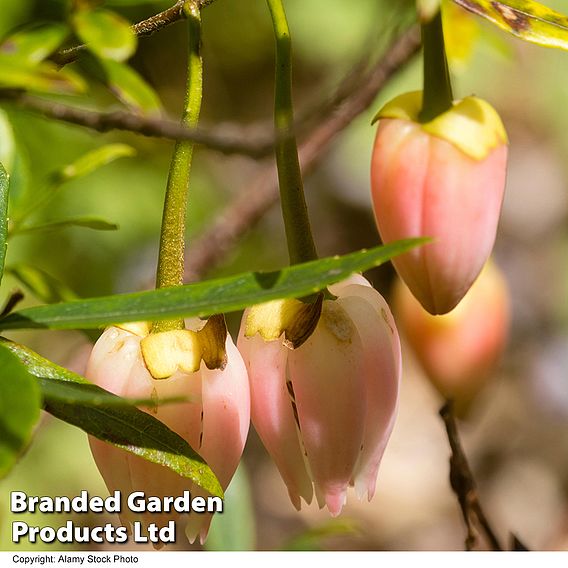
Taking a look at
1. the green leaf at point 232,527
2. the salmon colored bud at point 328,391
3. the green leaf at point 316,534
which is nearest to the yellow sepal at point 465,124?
the salmon colored bud at point 328,391

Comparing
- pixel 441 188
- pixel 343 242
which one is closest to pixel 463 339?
pixel 441 188

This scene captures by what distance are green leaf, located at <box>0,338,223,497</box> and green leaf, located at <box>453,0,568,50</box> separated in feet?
0.96

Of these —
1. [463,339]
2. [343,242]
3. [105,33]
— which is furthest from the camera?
[343,242]

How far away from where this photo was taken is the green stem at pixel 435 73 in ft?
1.99

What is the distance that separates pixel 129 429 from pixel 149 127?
226mm

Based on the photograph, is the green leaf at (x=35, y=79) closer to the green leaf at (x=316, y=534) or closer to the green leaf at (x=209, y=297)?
the green leaf at (x=209, y=297)

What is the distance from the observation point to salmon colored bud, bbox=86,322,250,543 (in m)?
0.59

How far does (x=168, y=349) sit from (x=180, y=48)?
1.17 m

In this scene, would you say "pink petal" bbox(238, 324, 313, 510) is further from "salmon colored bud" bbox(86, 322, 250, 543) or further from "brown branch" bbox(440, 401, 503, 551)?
"brown branch" bbox(440, 401, 503, 551)

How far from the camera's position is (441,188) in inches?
24.3

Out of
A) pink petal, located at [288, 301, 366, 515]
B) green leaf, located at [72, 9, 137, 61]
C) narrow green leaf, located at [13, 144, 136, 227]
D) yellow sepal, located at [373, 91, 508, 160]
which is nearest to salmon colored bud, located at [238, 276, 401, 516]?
pink petal, located at [288, 301, 366, 515]

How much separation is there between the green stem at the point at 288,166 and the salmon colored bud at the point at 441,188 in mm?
51

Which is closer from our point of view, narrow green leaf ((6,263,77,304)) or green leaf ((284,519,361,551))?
narrow green leaf ((6,263,77,304))

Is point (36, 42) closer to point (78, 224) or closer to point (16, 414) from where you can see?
point (78, 224)
